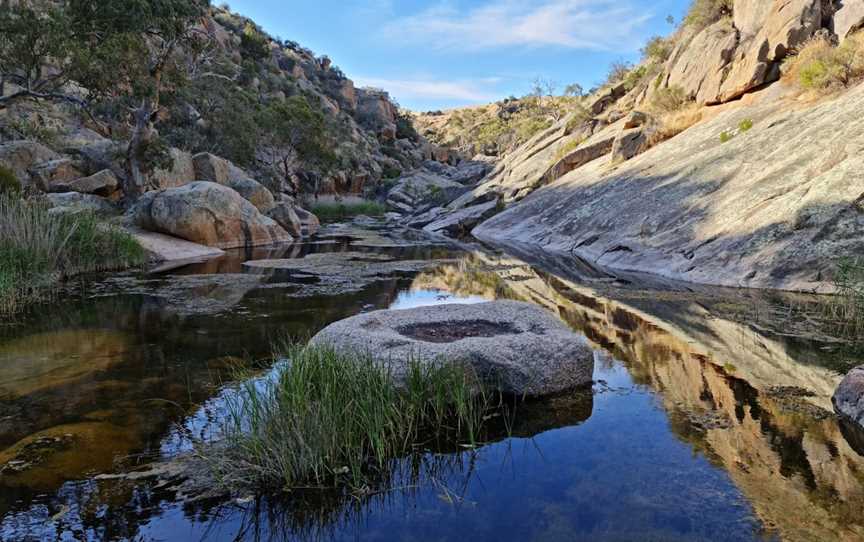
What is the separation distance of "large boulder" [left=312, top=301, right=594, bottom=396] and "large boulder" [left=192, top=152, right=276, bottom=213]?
24694mm

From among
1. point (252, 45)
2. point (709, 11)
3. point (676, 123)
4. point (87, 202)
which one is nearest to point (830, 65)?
point (676, 123)

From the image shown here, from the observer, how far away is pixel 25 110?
3247cm

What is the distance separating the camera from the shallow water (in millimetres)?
3600

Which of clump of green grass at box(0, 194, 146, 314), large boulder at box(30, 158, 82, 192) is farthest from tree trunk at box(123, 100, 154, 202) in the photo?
clump of green grass at box(0, 194, 146, 314)

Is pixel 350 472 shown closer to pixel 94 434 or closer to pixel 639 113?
pixel 94 434

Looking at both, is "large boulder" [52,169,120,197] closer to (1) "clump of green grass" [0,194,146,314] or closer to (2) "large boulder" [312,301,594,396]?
(1) "clump of green grass" [0,194,146,314]

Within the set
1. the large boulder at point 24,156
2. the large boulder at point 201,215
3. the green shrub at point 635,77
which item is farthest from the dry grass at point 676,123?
the large boulder at point 24,156

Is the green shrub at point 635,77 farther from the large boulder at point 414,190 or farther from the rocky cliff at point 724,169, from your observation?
the large boulder at point 414,190

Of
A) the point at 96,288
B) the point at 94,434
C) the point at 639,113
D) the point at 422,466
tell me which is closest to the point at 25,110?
the point at 96,288

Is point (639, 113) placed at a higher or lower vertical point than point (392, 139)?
lower

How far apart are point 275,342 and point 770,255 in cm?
920

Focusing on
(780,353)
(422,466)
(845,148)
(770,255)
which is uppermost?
(845,148)

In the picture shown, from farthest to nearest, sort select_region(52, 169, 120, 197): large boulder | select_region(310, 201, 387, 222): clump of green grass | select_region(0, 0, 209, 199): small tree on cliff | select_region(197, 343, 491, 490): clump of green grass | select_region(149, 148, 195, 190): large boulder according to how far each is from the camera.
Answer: select_region(310, 201, 387, 222): clump of green grass
select_region(149, 148, 195, 190): large boulder
select_region(52, 169, 120, 197): large boulder
select_region(0, 0, 209, 199): small tree on cliff
select_region(197, 343, 491, 490): clump of green grass

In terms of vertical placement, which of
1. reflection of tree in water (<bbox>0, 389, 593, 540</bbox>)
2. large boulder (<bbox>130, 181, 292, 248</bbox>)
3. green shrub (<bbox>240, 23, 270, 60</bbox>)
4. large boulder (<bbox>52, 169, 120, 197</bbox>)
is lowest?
reflection of tree in water (<bbox>0, 389, 593, 540</bbox>)
